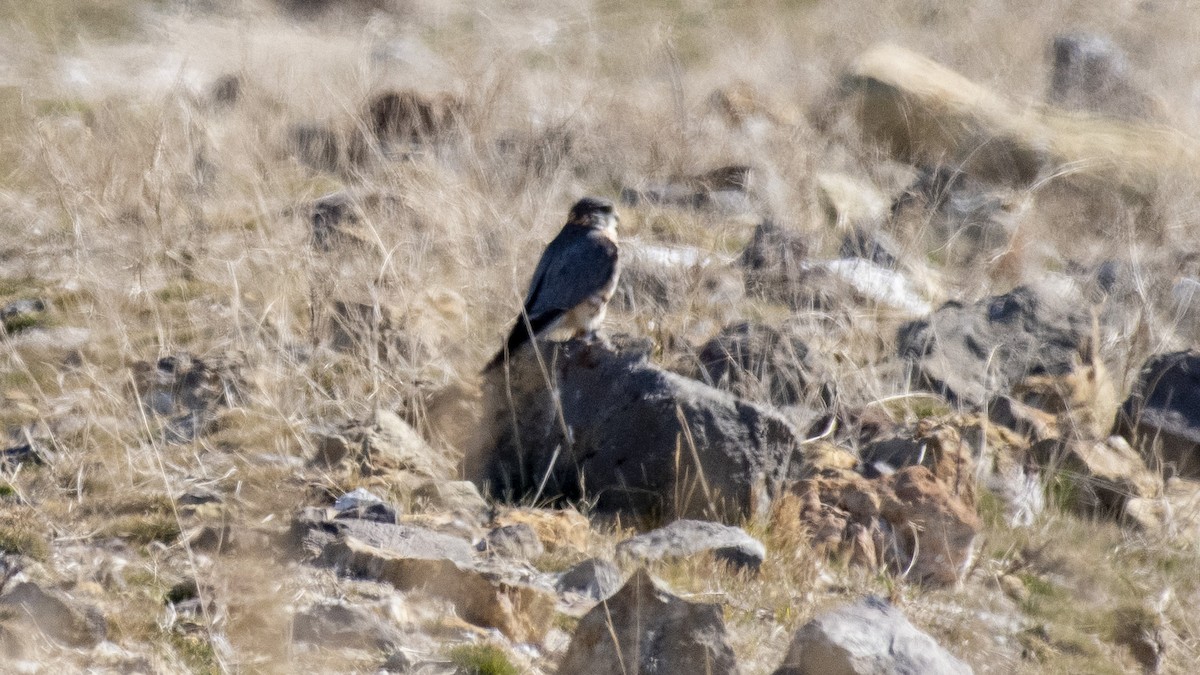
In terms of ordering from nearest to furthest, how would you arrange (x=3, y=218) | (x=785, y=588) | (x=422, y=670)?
(x=422, y=670), (x=785, y=588), (x=3, y=218)

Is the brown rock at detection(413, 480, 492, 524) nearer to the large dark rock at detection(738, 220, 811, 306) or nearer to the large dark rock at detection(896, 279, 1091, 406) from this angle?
the large dark rock at detection(896, 279, 1091, 406)

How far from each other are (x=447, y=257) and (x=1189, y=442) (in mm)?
3896

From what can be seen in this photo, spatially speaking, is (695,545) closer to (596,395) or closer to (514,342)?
(596,395)

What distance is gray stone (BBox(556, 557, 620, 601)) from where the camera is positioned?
4.05 meters

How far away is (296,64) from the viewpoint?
13.1 m

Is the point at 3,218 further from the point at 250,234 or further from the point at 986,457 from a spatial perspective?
the point at 986,457

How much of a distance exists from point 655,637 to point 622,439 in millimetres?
1812

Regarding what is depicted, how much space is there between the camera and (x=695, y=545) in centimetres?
432

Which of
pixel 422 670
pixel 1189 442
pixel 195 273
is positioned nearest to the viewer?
pixel 422 670

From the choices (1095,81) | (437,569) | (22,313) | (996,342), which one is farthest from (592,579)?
(1095,81)

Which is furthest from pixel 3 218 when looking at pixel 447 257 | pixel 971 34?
pixel 971 34

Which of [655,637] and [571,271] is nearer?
[655,637]

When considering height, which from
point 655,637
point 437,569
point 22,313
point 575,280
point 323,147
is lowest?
point 22,313

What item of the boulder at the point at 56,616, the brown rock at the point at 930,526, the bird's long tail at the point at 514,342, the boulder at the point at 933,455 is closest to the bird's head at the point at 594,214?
the bird's long tail at the point at 514,342
